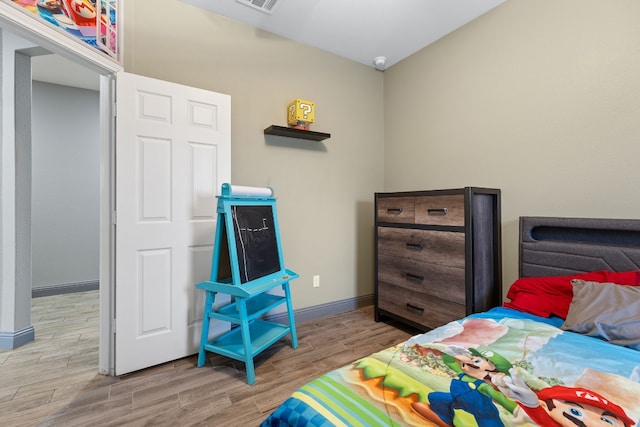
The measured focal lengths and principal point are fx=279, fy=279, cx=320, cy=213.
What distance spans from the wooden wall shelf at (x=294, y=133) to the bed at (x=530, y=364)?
6.34 feet

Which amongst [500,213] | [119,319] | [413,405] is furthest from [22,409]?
[500,213]

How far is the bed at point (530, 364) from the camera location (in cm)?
75

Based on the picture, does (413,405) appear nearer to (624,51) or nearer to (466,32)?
(624,51)

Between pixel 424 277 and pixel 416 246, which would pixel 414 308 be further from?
pixel 416 246

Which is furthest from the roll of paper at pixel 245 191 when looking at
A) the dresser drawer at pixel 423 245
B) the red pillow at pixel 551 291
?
the red pillow at pixel 551 291

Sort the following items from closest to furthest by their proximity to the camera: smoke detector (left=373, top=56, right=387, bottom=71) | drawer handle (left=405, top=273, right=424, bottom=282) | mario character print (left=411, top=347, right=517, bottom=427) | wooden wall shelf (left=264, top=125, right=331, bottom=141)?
1. mario character print (left=411, top=347, right=517, bottom=427)
2. drawer handle (left=405, top=273, right=424, bottom=282)
3. wooden wall shelf (left=264, top=125, right=331, bottom=141)
4. smoke detector (left=373, top=56, right=387, bottom=71)

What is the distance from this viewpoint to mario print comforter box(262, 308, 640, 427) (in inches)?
29.1

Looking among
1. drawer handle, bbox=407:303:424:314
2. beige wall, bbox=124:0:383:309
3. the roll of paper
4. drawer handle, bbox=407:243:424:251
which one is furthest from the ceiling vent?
drawer handle, bbox=407:303:424:314

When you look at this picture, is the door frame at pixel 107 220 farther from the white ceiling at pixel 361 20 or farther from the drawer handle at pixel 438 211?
the drawer handle at pixel 438 211

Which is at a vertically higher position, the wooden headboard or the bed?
the wooden headboard

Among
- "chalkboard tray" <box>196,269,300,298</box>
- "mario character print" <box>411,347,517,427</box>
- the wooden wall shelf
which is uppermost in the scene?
the wooden wall shelf

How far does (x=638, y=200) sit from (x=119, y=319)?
323 cm

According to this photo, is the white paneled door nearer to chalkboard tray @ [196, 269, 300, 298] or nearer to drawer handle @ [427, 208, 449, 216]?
chalkboard tray @ [196, 269, 300, 298]

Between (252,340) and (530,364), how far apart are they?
63.9 inches
